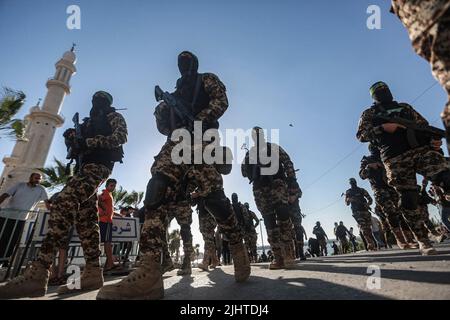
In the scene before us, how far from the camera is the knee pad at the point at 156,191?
209 centimetres

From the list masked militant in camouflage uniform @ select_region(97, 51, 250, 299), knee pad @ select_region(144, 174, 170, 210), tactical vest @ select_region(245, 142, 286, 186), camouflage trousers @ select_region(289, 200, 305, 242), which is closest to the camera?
masked militant in camouflage uniform @ select_region(97, 51, 250, 299)

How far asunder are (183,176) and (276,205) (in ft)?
7.90

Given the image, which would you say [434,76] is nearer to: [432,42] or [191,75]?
[432,42]

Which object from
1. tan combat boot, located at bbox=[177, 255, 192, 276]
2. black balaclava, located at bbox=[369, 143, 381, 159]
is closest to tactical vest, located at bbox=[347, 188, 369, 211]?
black balaclava, located at bbox=[369, 143, 381, 159]

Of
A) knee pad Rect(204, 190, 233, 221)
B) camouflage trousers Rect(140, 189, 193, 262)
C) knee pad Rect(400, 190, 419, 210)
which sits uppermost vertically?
knee pad Rect(400, 190, 419, 210)

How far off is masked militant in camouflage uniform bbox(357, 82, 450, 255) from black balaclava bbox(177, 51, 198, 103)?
261 cm

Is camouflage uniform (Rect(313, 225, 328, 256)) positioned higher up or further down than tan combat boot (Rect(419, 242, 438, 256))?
higher up

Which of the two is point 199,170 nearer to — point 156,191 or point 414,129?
point 156,191

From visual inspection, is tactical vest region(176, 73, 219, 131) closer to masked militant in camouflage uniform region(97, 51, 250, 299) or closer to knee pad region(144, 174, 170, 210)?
masked militant in camouflage uniform region(97, 51, 250, 299)

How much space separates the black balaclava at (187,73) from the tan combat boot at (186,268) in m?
2.84

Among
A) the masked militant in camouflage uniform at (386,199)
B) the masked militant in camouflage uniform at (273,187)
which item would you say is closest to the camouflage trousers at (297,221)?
the masked militant in camouflage uniform at (386,199)

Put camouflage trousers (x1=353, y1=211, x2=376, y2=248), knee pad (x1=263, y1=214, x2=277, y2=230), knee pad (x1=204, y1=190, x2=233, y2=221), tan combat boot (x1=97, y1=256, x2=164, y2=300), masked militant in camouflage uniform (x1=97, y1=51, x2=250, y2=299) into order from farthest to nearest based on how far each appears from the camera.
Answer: camouflage trousers (x1=353, y1=211, x2=376, y2=248), knee pad (x1=263, y1=214, x2=277, y2=230), knee pad (x1=204, y1=190, x2=233, y2=221), masked militant in camouflage uniform (x1=97, y1=51, x2=250, y2=299), tan combat boot (x1=97, y1=256, x2=164, y2=300)

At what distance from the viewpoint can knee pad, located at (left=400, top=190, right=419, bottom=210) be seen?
3.27 meters

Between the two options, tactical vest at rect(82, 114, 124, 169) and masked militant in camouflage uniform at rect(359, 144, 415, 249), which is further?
masked militant in camouflage uniform at rect(359, 144, 415, 249)
